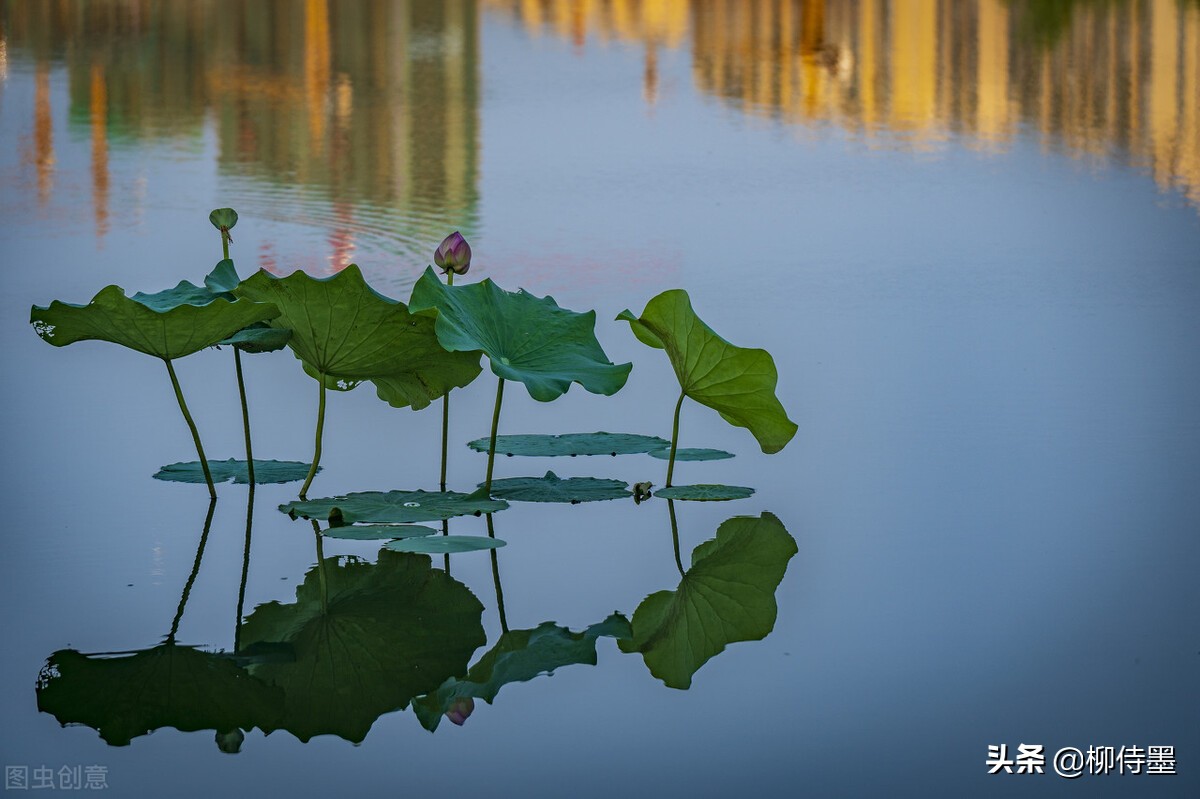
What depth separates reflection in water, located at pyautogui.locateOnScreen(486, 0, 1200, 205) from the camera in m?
8.64

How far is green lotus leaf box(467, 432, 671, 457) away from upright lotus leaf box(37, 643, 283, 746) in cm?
117

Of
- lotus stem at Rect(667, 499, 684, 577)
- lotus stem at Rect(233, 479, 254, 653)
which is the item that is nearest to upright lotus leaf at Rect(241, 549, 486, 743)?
lotus stem at Rect(233, 479, 254, 653)

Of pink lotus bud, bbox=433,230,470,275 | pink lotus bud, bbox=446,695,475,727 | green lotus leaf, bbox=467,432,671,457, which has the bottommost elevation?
pink lotus bud, bbox=446,695,475,727

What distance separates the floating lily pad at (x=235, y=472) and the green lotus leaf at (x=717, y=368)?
2.59 feet

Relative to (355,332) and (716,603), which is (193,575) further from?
(716,603)

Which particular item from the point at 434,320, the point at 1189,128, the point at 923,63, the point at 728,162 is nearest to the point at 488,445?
the point at 434,320

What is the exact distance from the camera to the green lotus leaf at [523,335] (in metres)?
3.23

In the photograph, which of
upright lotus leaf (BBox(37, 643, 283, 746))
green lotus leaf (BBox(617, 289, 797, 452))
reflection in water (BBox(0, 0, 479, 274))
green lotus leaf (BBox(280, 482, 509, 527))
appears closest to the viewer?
upright lotus leaf (BBox(37, 643, 283, 746))

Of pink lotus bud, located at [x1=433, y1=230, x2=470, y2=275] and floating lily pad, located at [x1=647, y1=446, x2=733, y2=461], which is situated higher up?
pink lotus bud, located at [x1=433, y1=230, x2=470, y2=275]

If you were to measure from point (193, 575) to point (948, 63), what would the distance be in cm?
948

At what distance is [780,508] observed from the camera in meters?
3.36

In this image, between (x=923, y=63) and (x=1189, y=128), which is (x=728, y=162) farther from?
(x=923, y=63)

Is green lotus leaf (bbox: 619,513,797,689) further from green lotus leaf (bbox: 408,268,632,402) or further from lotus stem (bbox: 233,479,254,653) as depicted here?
lotus stem (bbox: 233,479,254,653)

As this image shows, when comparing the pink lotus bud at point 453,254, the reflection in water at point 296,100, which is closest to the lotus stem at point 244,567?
the pink lotus bud at point 453,254
